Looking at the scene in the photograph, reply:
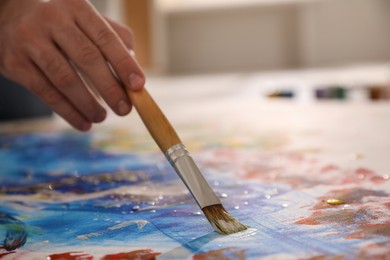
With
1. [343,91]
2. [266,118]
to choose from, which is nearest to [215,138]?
[266,118]

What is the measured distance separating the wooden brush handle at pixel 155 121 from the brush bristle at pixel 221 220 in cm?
8

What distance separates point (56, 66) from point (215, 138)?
0.41 metres

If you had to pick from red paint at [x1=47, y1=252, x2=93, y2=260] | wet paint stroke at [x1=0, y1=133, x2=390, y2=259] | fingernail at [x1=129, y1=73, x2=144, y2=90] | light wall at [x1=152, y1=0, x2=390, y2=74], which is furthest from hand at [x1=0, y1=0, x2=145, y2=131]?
light wall at [x1=152, y1=0, x2=390, y2=74]

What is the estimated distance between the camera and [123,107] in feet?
2.07

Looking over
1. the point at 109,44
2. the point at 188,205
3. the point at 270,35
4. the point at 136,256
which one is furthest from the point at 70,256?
the point at 270,35

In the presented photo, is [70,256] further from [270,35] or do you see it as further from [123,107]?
[270,35]

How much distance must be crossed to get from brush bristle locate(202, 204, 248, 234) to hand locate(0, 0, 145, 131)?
0.62ft

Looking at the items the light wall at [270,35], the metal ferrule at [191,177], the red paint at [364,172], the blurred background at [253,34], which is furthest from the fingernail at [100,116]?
the light wall at [270,35]

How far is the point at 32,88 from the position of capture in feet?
2.31

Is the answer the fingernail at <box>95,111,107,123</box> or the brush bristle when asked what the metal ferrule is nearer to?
the brush bristle

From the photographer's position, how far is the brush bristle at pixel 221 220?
44 cm

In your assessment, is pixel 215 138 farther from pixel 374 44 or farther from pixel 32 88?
pixel 374 44

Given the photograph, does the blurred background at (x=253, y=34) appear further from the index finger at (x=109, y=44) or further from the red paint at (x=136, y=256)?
the red paint at (x=136, y=256)

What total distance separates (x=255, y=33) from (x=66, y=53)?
12.9 feet
